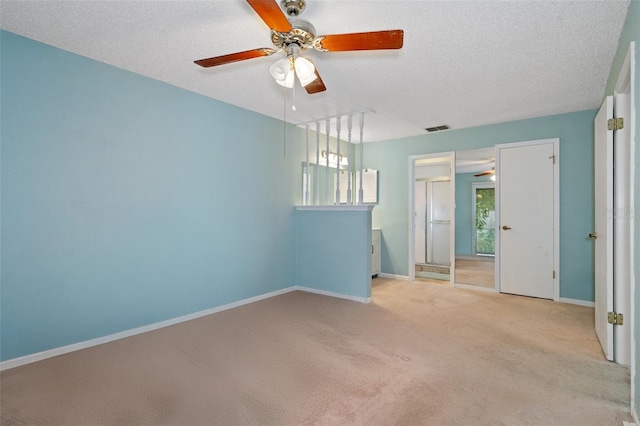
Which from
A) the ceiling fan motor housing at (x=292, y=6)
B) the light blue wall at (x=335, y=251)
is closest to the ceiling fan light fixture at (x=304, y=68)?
the ceiling fan motor housing at (x=292, y=6)

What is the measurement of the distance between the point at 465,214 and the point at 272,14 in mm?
8054

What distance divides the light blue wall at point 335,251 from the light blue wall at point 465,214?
5.41 meters

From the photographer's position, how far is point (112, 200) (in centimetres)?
284

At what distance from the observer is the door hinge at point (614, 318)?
234cm

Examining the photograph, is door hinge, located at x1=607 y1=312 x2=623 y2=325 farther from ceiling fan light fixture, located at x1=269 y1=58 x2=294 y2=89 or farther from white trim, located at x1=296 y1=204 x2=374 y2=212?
ceiling fan light fixture, located at x1=269 y1=58 x2=294 y2=89

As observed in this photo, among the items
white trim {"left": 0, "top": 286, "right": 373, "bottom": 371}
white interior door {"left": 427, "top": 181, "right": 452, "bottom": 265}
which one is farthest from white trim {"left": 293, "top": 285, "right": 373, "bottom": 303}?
white interior door {"left": 427, "top": 181, "right": 452, "bottom": 265}

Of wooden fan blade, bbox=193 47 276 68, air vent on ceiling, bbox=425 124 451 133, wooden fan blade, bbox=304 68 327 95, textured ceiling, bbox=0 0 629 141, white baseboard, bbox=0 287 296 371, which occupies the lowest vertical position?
white baseboard, bbox=0 287 296 371

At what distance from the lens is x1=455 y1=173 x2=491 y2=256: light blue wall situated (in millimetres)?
8484

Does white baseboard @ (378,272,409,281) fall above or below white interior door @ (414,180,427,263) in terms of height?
below

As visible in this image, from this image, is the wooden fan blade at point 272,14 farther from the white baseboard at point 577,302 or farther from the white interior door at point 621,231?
the white baseboard at point 577,302

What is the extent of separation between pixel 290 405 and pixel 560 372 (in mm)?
1886

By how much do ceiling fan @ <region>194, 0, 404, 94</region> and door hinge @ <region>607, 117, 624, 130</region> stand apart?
1755mm

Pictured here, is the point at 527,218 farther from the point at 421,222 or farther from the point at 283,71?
the point at 283,71

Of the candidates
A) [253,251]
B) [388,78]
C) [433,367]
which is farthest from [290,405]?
[388,78]
